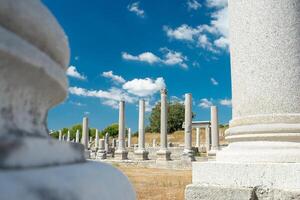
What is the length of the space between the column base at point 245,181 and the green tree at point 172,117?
319 feet

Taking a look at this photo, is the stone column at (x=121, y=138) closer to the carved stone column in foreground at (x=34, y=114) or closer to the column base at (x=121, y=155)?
the column base at (x=121, y=155)

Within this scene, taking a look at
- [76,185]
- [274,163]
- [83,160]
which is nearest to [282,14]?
[274,163]

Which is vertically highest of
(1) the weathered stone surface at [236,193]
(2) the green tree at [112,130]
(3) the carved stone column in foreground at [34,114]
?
(2) the green tree at [112,130]

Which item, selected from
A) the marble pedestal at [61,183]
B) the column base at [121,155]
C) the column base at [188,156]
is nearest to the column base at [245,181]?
the marble pedestal at [61,183]

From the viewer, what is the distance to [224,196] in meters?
5.79

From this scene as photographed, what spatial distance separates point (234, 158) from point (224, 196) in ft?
2.33

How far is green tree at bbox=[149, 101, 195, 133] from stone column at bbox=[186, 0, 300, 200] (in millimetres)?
96958

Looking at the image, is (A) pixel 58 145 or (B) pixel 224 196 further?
(B) pixel 224 196

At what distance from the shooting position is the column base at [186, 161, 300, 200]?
546 cm

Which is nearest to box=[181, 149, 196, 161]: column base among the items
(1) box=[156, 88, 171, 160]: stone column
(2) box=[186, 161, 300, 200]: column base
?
(1) box=[156, 88, 171, 160]: stone column

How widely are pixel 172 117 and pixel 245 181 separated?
9851cm

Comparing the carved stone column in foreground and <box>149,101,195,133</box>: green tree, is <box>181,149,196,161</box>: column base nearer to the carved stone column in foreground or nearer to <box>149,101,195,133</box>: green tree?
the carved stone column in foreground

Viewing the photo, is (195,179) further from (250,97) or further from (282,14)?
(282,14)

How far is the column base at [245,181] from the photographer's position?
5457 millimetres
